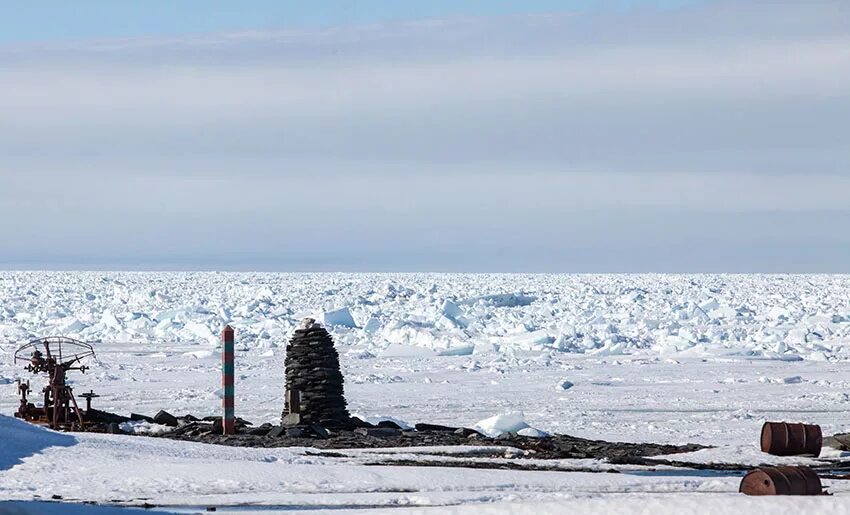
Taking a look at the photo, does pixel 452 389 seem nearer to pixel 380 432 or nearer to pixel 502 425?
pixel 502 425

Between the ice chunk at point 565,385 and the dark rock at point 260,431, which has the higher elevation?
the ice chunk at point 565,385

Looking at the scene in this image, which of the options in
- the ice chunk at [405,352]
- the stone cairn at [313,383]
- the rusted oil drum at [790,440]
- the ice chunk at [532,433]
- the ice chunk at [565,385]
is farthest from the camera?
the ice chunk at [405,352]

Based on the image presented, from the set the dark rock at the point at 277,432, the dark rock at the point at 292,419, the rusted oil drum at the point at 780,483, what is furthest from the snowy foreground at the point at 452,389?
the dark rock at the point at 277,432

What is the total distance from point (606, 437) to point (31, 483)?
24.3 feet

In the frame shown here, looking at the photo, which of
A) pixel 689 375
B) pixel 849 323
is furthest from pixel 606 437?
pixel 849 323

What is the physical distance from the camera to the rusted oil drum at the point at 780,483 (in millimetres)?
8891

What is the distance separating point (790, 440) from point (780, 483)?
13.2 ft

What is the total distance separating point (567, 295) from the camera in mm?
55875

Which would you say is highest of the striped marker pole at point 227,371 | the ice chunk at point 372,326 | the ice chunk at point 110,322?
the ice chunk at point 110,322

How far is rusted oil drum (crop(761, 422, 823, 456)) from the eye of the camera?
12742 millimetres

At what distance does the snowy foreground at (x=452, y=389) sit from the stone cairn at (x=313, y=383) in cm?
161

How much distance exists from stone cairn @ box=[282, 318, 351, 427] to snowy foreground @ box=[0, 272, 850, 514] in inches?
63.2

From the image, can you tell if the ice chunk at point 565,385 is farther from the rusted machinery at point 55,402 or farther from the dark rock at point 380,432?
the rusted machinery at point 55,402

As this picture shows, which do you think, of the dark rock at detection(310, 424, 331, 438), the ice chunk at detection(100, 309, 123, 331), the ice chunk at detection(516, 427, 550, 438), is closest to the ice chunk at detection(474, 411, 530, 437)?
the ice chunk at detection(516, 427, 550, 438)
